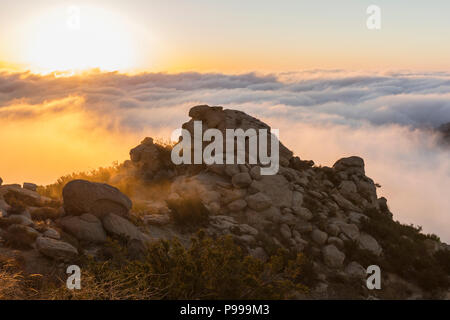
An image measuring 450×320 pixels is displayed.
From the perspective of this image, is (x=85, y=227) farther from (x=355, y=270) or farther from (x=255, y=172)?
(x=355, y=270)

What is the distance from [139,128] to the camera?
195 meters

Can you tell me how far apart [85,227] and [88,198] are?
105 centimetres

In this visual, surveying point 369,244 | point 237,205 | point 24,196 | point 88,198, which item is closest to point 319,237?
point 369,244

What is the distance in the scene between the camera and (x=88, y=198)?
1345cm

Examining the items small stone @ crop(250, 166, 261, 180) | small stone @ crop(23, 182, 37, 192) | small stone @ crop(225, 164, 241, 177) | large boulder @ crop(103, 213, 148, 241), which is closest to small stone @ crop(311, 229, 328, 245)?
small stone @ crop(250, 166, 261, 180)

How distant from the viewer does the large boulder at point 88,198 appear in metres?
13.4

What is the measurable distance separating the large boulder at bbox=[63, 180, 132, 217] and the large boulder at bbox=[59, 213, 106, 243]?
0.92 ft

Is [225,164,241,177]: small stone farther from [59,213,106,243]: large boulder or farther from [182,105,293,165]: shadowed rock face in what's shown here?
[59,213,106,243]: large boulder

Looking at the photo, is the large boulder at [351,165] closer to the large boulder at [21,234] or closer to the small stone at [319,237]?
the small stone at [319,237]

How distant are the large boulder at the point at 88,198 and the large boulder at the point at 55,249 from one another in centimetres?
207

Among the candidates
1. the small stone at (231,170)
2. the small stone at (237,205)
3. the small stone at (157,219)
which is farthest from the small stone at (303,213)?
the small stone at (157,219)
